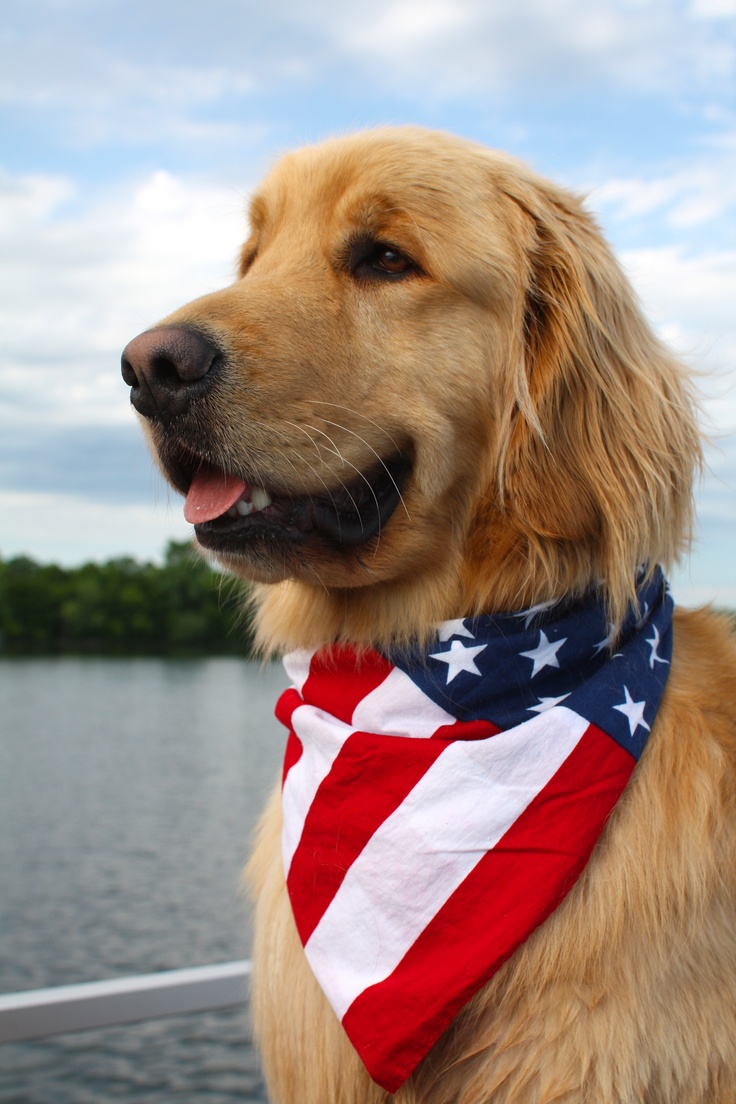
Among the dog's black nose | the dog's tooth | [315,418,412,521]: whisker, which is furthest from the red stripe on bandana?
the dog's black nose

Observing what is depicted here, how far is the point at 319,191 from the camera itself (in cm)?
219

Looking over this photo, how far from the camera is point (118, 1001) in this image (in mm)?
2680

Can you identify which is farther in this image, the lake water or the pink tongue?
the lake water

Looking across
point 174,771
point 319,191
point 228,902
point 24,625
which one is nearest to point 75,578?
point 24,625

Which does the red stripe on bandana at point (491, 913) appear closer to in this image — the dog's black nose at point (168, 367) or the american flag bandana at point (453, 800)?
the american flag bandana at point (453, 800)

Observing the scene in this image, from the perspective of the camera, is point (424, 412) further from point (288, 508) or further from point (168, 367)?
point (168, 367)

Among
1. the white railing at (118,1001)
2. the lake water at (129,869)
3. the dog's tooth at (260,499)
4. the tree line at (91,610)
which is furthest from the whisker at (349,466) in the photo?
the tree line at (91,610)

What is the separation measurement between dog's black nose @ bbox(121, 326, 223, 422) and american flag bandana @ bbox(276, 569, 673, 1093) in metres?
0.74

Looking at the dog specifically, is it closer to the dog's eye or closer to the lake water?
the dog's eye

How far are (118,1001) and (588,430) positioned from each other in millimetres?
2064

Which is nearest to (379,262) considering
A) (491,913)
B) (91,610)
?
(491,913)

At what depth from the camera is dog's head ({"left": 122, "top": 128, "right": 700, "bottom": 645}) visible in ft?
6.26

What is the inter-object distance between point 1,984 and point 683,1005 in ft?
39.3

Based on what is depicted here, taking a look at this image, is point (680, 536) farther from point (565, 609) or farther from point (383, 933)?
point (383, 933)
